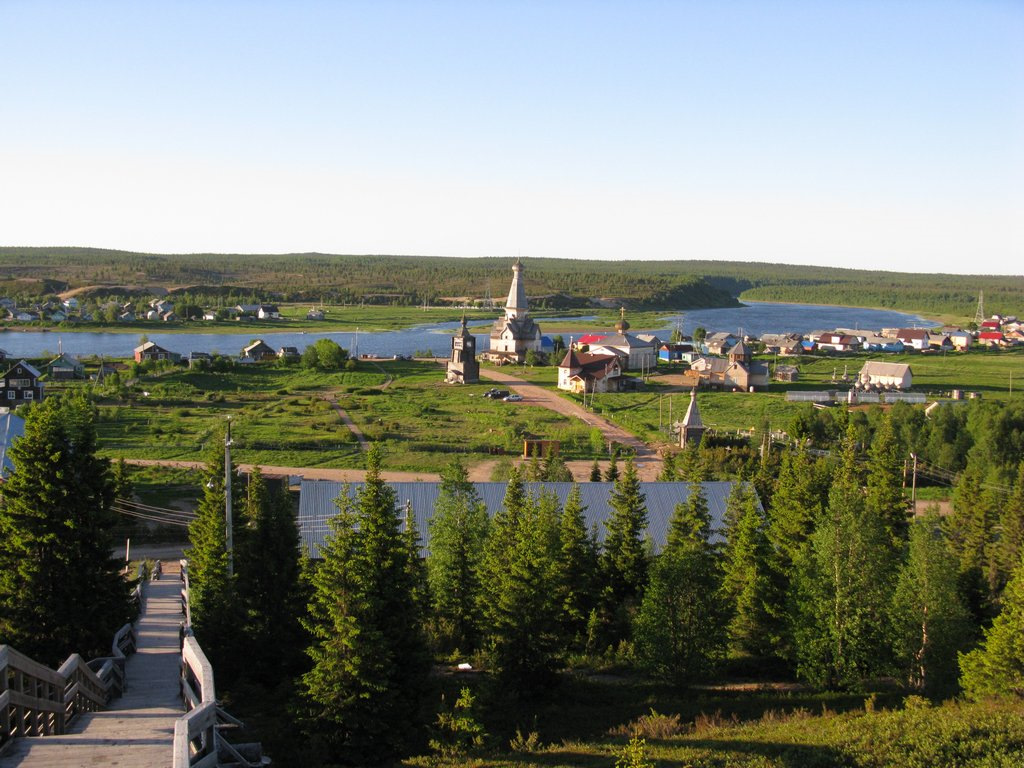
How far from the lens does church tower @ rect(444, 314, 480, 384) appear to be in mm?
52531

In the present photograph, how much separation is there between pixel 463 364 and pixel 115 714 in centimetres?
4489

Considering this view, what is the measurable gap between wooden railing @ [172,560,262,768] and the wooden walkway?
0.20 meters

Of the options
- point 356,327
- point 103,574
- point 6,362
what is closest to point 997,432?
point 103,574

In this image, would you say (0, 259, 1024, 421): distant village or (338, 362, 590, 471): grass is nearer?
(338, 362, 590, 471): grass

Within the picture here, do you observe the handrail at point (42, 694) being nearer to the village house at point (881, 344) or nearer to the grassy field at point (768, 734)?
the grassy field at point (768, 734)

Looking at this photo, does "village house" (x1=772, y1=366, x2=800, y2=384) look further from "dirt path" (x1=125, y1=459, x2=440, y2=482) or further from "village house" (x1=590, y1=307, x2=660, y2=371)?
"dirt path" (x1=125, y1=459, x2=440, y2=482)

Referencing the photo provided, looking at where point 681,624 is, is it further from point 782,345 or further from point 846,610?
point 782,345

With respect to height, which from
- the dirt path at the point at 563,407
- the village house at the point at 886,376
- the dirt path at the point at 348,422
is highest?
the village house at the point at 886,376

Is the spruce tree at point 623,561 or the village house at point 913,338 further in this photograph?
the village house at point 913,338

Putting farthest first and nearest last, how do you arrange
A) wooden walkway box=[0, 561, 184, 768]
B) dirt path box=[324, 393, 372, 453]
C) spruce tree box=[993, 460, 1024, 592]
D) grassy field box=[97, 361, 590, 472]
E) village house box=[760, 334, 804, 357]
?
village house box=[760, 334, 804, 357], dirt path box=[324, 393, 372, 453], grassy field box=[97, 361, 590, 472], spruce tree box=[993, 460, 1024, 592], wooden walkway box=[0, 561, 184, 768]

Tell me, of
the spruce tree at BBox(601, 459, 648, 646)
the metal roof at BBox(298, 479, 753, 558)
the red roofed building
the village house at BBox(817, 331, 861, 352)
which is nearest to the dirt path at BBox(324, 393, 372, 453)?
the metal roof at BBox(298, 479, 753, 558)

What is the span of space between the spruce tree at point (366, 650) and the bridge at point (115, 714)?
1.56m

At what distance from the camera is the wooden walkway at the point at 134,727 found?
6.42 m

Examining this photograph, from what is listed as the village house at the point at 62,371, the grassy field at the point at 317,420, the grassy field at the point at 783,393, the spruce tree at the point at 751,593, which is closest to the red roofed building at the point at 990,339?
the grassy field at the point at 783,393
